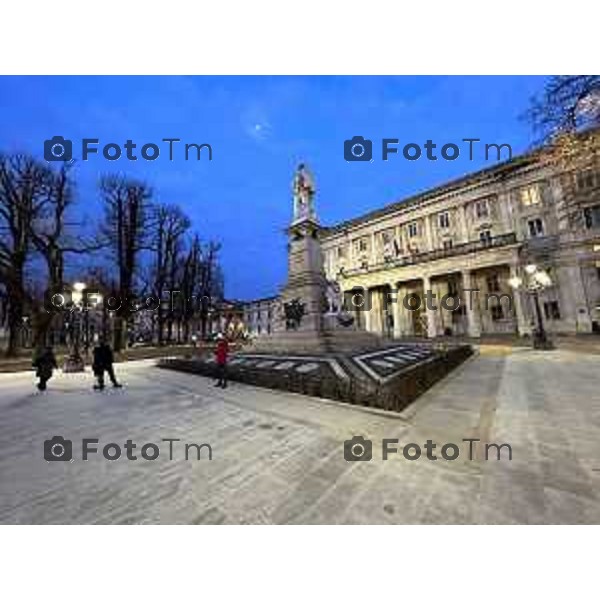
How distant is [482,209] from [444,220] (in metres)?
4.09

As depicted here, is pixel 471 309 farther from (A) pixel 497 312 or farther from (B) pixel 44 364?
(B) pixel 44 364

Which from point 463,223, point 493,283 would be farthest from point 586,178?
point 463,223

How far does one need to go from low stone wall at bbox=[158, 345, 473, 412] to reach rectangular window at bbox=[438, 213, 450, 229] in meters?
30.7

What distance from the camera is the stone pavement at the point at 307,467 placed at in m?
3.32

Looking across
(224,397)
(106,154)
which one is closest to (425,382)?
(224,397)

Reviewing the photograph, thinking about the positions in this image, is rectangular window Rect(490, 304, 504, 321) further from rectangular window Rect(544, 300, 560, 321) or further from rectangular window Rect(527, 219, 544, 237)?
rectangular window Rect(527, 219, 544, 237)

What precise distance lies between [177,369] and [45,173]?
19.6 metres

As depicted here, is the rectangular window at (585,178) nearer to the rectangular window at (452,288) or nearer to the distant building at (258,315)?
the rectangular window at (452,288)

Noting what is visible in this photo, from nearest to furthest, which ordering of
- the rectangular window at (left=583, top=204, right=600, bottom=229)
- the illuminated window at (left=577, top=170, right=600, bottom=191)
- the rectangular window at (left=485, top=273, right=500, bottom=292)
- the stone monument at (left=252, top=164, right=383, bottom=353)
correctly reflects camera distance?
the illuminated window at (left=577, top=170, right=600, bottom=191), the stone monument at (left=252, top=164, right=383, bottom=353), the rectangular window at (left=583, top=204, right=600, bottom=229), the rectangular window at (left=485, top=273, right=500, bottom=292)

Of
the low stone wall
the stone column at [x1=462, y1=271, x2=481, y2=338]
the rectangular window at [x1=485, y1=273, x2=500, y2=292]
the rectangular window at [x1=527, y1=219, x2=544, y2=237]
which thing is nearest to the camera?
the low stone wall

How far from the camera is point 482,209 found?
3694 centimetres

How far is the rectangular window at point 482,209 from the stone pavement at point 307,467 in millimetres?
32686

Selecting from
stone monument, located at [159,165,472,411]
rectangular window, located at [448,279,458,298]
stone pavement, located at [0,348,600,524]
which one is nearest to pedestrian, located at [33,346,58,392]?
stone pavement, located at [0,348,600,524]

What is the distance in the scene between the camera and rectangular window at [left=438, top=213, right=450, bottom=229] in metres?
39.6
